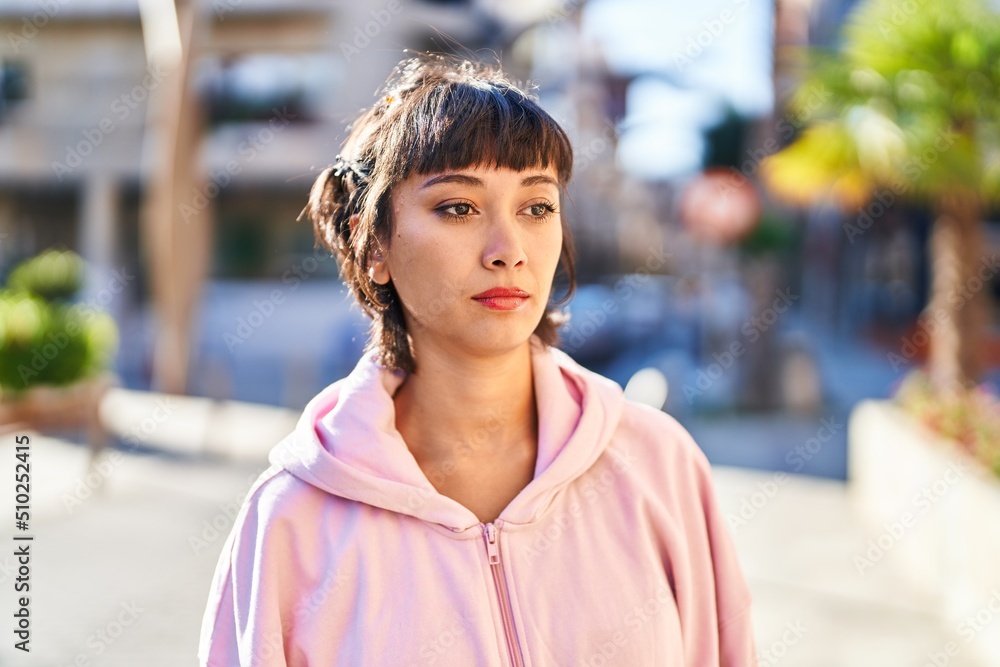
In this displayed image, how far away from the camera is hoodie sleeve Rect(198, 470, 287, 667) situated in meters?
1.70

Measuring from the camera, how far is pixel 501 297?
1.74m

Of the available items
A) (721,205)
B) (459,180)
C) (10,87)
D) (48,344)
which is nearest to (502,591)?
(459,180)

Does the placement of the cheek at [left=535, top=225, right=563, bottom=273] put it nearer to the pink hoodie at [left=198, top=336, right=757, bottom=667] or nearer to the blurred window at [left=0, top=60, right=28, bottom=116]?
the pink hoodie at [left=198, top=336, right=757, bottom=667]

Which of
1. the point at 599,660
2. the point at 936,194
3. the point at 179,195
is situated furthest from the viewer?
the point at 179,195

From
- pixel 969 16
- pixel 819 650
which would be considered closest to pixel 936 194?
pixel 969 16

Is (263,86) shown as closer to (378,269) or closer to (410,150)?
(378,269)

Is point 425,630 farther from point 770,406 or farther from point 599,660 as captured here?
point 770,406

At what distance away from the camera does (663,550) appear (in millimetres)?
1849

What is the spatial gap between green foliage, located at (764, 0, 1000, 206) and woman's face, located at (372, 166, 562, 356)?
6515mm

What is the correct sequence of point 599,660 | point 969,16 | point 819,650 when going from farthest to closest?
point 969,16 < point 819,650 < point 599,660

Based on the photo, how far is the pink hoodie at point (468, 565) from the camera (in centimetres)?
171

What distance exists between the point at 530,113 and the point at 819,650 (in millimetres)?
4113

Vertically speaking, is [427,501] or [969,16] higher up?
[969,16]

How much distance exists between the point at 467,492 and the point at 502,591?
0.22 metres
